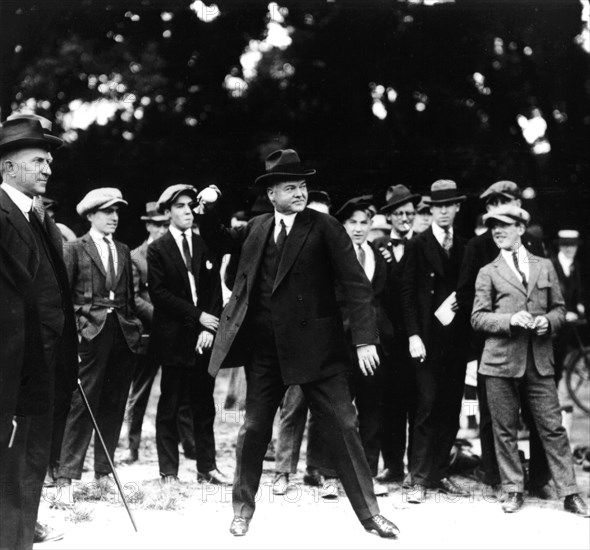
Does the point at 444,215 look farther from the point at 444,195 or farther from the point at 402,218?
the point at 402,218

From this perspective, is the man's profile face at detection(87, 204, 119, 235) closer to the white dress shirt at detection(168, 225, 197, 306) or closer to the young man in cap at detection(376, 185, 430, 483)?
the white dress shirt at detection(168, 225, 197, 306)

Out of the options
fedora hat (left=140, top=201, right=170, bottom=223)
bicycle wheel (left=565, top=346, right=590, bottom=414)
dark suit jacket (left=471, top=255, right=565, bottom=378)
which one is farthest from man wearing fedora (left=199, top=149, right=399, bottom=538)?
bicycle wheel (left=565, top=346, right=590, bottom=414)

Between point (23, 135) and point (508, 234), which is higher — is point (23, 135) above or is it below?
above

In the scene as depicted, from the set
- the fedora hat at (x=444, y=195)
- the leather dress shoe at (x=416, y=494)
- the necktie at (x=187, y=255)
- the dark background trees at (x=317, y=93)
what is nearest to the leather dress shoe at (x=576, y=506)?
the leather dress shoe at (x=416, y=494)

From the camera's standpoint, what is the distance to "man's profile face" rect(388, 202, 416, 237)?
309 inches

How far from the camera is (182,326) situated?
23.1 feet

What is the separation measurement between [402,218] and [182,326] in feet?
7.30

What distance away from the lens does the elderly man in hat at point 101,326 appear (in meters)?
6.71

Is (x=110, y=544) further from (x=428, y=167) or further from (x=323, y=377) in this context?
(x=428, y=167)

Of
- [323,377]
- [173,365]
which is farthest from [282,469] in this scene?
[323,377]

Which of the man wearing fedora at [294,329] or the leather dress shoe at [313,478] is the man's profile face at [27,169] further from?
the leather dress shoe at [313,478]

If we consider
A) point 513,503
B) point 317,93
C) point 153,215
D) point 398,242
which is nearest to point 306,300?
point 513,503

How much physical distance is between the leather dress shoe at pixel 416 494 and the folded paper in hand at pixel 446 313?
1255mm

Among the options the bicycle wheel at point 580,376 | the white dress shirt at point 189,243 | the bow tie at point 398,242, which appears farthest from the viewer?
the bicycle wheel at point 580,376
